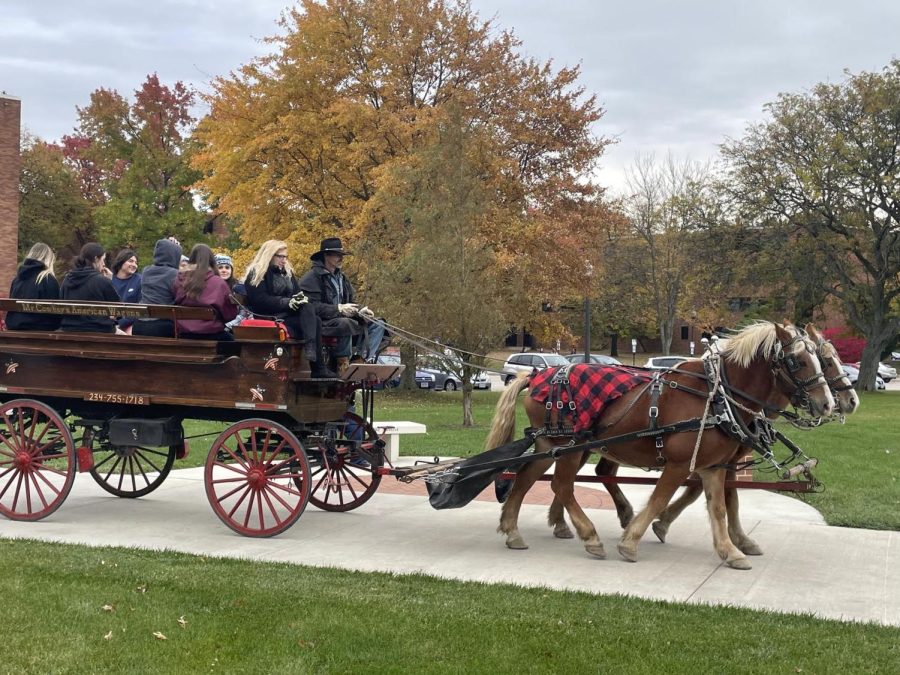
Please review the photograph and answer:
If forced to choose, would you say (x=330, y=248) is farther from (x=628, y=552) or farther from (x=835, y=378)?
(x=835, y=378)

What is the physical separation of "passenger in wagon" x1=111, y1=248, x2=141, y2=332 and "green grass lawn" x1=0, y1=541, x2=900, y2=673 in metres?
3.89

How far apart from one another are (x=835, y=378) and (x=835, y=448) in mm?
9901

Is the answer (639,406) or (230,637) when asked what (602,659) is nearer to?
(230,637)

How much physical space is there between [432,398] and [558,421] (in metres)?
23.1

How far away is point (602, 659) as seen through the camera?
200 inches

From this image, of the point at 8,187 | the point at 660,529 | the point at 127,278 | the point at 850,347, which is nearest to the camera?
the point at 660,529

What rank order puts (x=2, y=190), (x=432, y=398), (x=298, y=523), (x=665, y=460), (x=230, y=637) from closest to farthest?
(x=230, y=637) < (x=665, y=460) < (x=298, y=523) < (x=432, y=398) < (x=2, y=190)

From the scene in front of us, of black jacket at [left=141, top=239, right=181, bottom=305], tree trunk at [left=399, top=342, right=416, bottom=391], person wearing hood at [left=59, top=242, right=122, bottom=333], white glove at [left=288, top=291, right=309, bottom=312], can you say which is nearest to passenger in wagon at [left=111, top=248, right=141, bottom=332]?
person wearing hood at [left=59, top=242, right=122, bottom=333]

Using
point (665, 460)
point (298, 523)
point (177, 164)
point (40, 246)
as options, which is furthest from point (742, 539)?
point (177, 164)

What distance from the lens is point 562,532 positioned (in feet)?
28.2

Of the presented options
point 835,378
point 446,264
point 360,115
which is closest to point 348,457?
point 835,378

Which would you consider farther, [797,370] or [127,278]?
[127,278]

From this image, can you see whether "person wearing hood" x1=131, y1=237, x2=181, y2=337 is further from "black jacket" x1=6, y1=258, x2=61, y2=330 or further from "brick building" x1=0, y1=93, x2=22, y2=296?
"brick building" x1=0, y1=93, x2=22, y2=296

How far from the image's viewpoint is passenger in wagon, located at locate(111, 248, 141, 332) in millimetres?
10094
